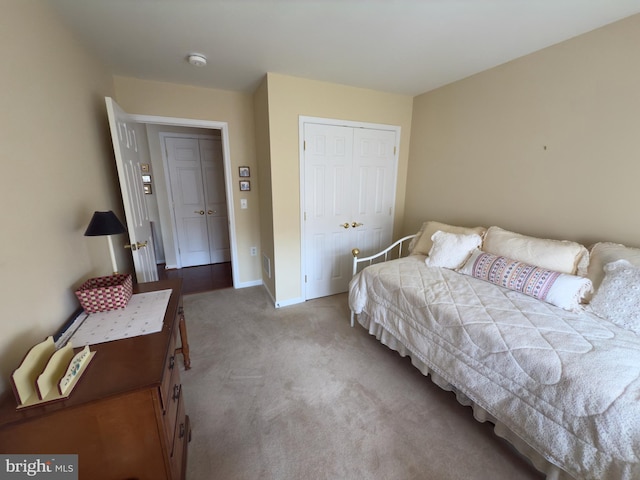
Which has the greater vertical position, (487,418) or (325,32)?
(325,32)

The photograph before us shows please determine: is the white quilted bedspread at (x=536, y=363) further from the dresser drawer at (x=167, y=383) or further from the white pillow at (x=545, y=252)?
the dresser drawer at (x=167, y=383)

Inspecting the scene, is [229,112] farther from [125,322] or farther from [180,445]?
[180,445]

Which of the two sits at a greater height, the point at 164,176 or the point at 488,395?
the point at 164,176

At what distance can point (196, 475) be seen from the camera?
1278mm

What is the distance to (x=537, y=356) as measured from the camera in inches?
47.8

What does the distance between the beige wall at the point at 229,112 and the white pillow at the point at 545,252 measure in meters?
2.65

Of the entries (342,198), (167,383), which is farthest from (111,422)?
(342,198)

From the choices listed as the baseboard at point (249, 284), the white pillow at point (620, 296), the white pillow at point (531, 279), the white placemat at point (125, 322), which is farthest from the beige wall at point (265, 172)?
the white pillow at point (620, 296)

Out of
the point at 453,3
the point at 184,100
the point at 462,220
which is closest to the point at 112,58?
the point at 184,100

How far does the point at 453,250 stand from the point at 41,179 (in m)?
2.71

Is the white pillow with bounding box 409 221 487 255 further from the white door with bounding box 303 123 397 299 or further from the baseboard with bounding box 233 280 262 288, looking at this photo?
the baseboard with bounding box 233 280 262 288

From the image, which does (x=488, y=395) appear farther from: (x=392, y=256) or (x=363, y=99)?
(x=363, y=99)

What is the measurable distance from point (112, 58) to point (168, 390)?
2609mm

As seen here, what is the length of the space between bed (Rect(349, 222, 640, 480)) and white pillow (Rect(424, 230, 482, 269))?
0.15 m
